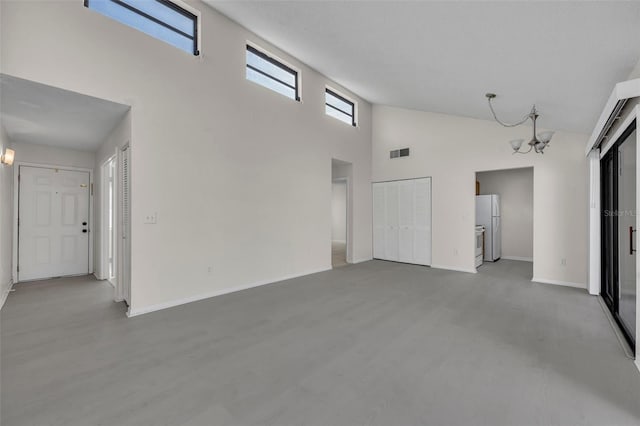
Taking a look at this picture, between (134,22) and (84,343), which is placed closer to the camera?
(84,343)

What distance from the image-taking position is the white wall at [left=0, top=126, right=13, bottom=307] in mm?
3797

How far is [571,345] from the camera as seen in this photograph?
8.68 feet

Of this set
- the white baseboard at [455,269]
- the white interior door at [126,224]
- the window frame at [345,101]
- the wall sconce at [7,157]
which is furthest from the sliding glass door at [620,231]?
the wall sconce at [7,157]

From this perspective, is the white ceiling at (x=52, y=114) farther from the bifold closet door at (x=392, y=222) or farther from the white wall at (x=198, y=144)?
the bifold closet door at (x=392, y=222)

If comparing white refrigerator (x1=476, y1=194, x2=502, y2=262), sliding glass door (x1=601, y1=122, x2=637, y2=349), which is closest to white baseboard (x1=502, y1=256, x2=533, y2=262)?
white refrigerator (x1=476, y1=194, x2=502, y2=262)

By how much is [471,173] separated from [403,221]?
183cm

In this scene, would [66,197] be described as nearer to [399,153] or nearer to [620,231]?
[399,153]

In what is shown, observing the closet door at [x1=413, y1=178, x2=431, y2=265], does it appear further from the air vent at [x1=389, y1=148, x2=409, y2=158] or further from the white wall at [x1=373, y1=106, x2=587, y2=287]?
the air vent at [x1=389, y1=148, x2=409, y2=158]

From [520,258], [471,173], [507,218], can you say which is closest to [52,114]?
[471,173]

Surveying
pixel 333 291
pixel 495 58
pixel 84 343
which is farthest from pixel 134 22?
pixel 333 291

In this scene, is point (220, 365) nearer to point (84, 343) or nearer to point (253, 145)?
point (84, 343)

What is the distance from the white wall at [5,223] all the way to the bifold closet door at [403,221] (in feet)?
22.2

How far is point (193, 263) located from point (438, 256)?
5.01 m

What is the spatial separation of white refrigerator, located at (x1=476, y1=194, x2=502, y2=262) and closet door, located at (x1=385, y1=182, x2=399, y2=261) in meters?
2.28
